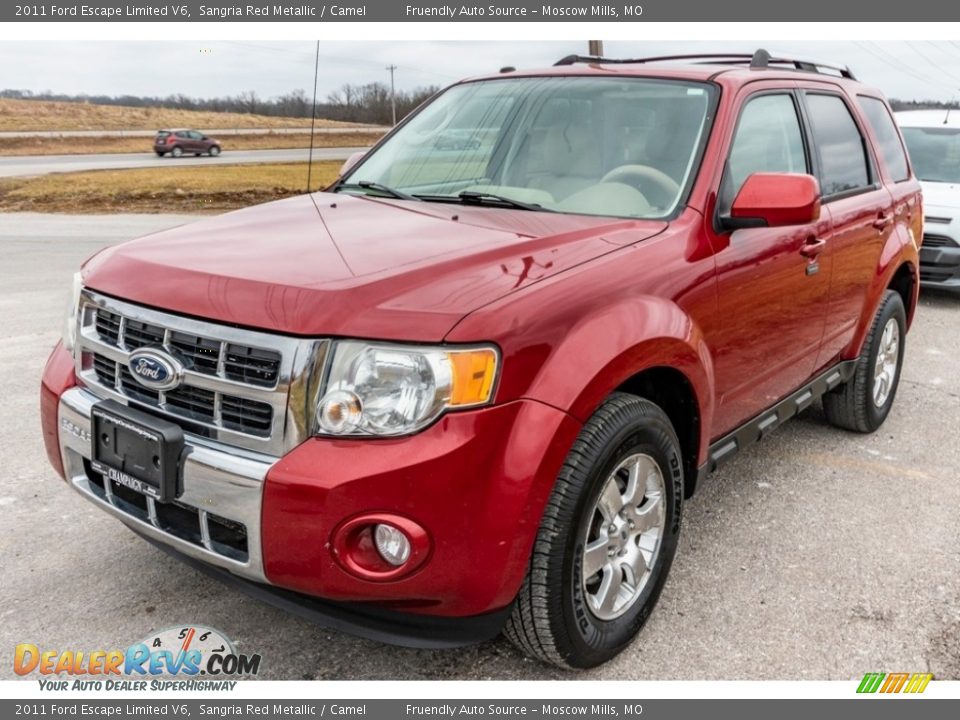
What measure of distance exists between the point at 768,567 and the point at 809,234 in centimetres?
140

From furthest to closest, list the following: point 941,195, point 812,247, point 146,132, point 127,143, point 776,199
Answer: point 146,132 → point 127,143 → point 941,195 → point 812,247 → point 776,199

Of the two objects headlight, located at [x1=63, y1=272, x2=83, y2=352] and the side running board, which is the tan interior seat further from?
headlight, located at [x1=63, y1=272, x2=83, y2=352]

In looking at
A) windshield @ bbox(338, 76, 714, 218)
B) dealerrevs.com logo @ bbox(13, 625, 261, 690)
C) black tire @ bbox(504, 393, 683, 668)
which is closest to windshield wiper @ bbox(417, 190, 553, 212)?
windshield @ bbox(338, 76, 714, 218)

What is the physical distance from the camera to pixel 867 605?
3.12m

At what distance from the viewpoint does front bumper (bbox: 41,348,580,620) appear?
7.08ft

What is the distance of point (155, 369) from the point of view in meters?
2.42

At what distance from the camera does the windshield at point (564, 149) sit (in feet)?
10.7

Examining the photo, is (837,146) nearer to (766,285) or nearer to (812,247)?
(812,247)

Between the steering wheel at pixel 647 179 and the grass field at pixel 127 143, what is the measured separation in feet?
143

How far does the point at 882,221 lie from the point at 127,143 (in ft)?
182

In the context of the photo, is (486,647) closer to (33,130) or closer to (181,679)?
(181,679)

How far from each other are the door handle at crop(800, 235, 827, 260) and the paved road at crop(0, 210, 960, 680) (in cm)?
115

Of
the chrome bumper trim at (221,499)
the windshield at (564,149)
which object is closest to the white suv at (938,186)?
the windshield at (564,149)

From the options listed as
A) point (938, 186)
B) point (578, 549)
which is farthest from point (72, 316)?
point (938, 186)
